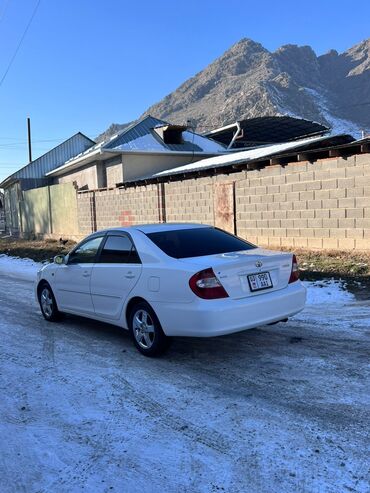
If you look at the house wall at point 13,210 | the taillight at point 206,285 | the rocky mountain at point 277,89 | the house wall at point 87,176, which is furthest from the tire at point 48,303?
the rocky mountain at point 277,89

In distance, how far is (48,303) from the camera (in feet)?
24.1

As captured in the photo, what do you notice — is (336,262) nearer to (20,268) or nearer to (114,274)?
(114,274)

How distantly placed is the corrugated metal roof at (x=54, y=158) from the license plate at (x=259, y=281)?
34.1 m

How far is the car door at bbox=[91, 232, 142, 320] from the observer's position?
557 cm

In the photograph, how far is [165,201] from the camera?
1694 centimetres

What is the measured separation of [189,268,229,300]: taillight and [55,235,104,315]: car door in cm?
194

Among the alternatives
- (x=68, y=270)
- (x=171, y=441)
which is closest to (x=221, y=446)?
(x=171, y=441)

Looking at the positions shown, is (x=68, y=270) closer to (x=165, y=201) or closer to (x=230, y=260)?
(x=230, y=260)

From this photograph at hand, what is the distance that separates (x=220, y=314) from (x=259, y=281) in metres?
0.63

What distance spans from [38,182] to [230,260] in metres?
34.3

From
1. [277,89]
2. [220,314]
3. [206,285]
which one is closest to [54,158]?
[206,285]

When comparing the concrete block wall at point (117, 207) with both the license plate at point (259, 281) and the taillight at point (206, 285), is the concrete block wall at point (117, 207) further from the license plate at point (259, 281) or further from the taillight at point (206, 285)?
the taillight at point (206, 285)

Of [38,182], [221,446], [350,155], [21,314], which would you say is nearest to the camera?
[221,446]

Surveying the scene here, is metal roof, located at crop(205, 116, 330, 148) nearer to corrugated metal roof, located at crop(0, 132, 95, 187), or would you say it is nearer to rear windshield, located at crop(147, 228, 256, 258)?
corrugated metal roof, located at crop(0, 132, 95, 187)
